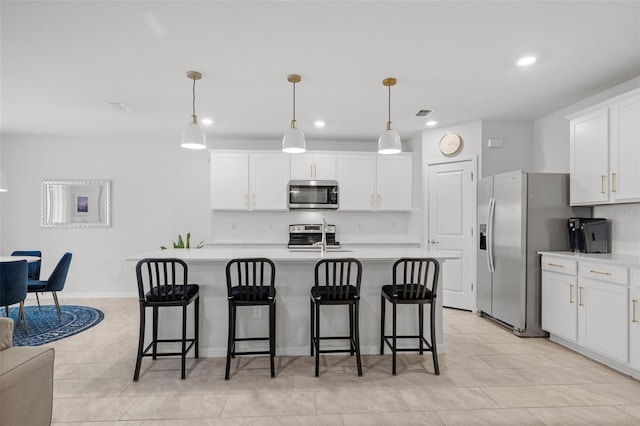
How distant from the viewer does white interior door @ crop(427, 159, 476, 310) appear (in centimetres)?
472

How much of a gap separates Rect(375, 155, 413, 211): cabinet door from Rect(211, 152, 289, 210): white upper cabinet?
148 centimetres

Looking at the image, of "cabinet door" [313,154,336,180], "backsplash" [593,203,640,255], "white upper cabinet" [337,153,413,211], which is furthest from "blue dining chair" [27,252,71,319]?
"backsplash" [593,203,640,255]

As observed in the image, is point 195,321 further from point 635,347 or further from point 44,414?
point 635,347

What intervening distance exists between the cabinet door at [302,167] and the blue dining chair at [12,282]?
3424mm

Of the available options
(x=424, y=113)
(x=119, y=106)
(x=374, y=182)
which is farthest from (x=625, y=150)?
(x=119, y=106)

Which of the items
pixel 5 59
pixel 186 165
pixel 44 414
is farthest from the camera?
pixel 186 165

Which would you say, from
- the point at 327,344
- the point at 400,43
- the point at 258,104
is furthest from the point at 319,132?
the point at 327,344

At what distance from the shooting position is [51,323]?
162 inches

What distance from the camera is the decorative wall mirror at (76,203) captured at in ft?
18.1

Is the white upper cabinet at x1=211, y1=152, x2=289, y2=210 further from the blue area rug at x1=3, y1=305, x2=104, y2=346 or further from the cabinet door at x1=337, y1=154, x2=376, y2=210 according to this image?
the blue area rug at x1=3, y1=305, x2=104, y2=346

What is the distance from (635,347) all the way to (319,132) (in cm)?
421

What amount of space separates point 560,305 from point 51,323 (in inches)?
220

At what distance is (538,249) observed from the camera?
3.68m

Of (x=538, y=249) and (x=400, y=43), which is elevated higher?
(x=400, y=43)
